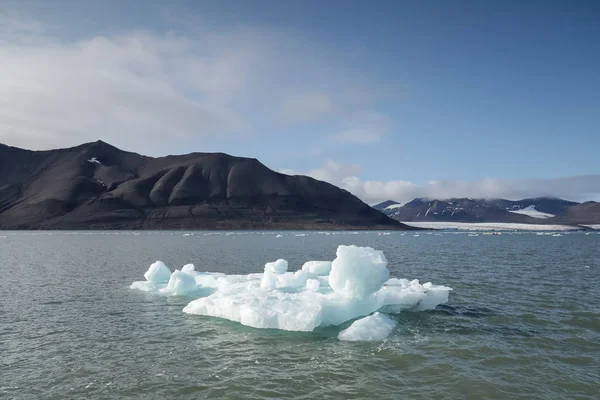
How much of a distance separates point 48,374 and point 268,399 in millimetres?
6994

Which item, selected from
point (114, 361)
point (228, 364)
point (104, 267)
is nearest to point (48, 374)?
point (114, 361)

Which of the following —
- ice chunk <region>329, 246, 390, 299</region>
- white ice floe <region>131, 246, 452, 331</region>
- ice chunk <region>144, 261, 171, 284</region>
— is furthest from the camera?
ice chunk <region>144, 261, 171, 284</region>

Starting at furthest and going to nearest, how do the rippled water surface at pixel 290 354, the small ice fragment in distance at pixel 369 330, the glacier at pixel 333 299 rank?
the glacier at pixel 333 299, the small ice fragment in distance at pixel 369 330, the rippled water surface at pixel 290 354

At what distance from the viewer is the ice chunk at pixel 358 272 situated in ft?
57.6

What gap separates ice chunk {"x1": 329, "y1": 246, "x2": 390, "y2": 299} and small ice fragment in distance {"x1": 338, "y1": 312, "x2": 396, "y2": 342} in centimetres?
147

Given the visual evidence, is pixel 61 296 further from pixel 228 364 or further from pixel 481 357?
pixel 481 357

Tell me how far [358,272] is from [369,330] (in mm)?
2707

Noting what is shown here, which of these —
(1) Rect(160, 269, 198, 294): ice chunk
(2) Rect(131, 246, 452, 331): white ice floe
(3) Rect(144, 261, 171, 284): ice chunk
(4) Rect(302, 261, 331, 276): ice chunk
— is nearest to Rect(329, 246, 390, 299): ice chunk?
(2) Rect(131, 246, 452, 331): white ice floe

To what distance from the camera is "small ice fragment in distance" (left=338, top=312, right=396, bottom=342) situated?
15.4 m

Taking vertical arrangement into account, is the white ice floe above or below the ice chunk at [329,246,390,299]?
below

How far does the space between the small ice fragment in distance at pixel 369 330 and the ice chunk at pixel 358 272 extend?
1.47 m

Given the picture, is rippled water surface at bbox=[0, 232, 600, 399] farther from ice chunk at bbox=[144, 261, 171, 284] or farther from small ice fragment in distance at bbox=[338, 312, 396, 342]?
ice chunk at bbox=[144, 261, 171, 284]

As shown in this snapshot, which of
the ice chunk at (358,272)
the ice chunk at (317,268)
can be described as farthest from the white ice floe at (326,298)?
the ice chunk at (317,268)

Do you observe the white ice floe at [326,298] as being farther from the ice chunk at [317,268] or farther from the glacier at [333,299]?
the ice chunk at [317,268]
